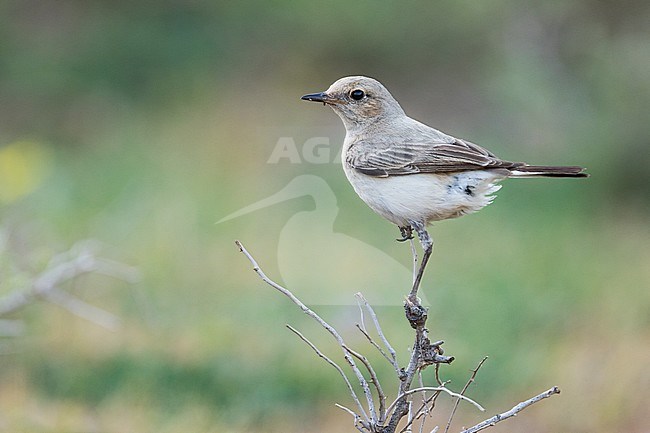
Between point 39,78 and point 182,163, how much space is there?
2736 millimetres

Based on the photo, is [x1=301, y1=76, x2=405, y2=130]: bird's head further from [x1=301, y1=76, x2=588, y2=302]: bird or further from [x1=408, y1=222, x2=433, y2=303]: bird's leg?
[x1=408, y1=222, x2=433, y2=303]: bird's leg

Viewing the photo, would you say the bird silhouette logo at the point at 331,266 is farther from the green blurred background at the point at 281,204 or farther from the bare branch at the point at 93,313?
the bare branch at the point at 93,313

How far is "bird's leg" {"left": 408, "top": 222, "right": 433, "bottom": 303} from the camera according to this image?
10.3 feet

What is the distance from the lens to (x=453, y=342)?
6562mm

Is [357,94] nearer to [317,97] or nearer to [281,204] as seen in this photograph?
[317,97]

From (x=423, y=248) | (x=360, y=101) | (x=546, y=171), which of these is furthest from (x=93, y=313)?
(x=546, y=171)

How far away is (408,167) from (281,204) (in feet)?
18.3

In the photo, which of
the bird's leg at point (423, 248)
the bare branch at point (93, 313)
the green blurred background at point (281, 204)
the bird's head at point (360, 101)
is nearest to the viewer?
the bird's leg at point (423, 248)

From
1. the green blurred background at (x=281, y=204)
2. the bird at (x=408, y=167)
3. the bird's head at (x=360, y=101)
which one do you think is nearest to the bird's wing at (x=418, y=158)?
the bird at (x=408, y=167)

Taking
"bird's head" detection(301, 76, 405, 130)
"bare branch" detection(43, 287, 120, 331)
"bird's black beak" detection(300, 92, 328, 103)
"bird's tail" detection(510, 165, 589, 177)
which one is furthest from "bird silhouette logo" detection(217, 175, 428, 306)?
"bird's tail" detection(510, 165, 589, 177)

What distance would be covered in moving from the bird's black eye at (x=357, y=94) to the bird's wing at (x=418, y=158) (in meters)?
0.18

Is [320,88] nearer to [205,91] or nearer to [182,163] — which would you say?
[205,91]

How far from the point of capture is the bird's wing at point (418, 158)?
362 centimetres

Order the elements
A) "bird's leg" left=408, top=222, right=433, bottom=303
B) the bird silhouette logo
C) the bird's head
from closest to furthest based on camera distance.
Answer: "bird's leg" left=408, top=222, right=433, bottom=303 < the bird's head < the bird silhouette logo
